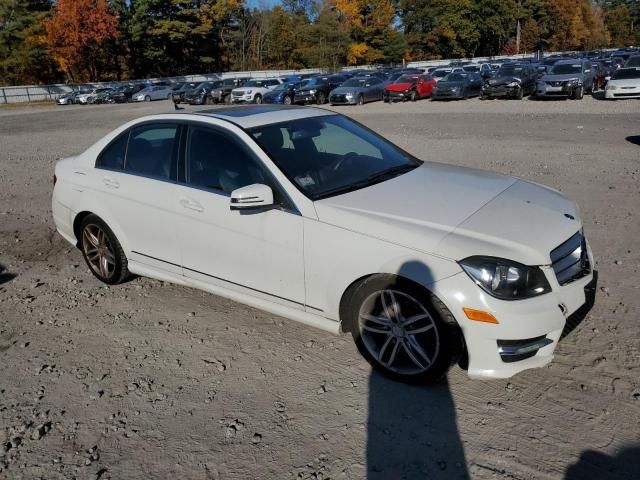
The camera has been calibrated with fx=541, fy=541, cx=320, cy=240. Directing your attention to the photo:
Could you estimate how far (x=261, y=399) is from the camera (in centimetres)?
330

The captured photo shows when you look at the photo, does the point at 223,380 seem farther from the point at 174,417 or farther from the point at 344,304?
the point at 344,304

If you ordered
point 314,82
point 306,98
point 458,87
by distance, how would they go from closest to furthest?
point 458,87, point 306,98, point 314,82

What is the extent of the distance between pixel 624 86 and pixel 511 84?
16.8 feet

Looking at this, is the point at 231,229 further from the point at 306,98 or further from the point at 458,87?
the point at 306,98

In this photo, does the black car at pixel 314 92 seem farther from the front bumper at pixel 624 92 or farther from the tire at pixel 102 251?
the tire at pixel 102 251

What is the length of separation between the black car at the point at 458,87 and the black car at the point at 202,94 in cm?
1574

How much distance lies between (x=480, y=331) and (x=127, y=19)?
236 feet

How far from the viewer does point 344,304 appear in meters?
3.39

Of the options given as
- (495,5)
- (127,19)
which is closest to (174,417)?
(127,19)

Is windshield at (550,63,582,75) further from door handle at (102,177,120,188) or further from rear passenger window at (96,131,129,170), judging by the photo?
door handle at (102,177,120,188)

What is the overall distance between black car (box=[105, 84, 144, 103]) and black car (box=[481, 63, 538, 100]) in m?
30.0

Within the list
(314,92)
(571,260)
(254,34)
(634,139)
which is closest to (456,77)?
(314,92)

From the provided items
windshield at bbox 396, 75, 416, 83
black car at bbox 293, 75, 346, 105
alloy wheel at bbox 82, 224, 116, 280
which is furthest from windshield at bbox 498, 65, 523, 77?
alloy wheel at bbox 82, 224, 116, 280

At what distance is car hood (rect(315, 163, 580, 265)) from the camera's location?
3.04 metres
